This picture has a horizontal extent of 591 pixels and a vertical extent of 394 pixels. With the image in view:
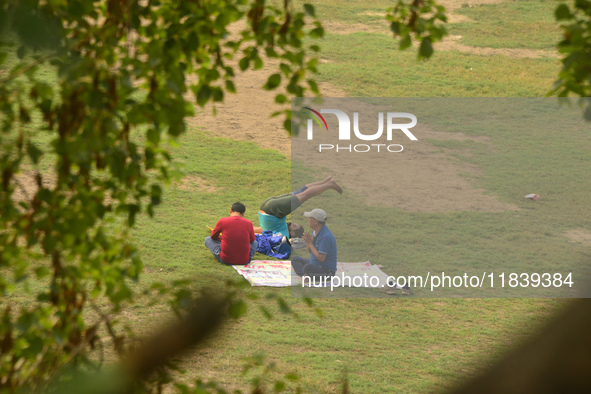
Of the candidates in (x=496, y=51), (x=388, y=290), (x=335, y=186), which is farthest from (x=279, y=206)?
(x=496, y=51)

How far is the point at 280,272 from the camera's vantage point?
816cm

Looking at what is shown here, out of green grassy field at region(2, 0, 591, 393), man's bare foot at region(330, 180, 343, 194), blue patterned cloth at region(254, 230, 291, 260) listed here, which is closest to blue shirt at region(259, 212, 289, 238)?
blue patterned cloth at region(254, 230, 291, 260)

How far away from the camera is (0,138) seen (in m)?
1.83

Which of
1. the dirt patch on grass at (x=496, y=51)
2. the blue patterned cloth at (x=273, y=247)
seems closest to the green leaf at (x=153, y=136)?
the blue patterned cloth at (x=273, y=247)

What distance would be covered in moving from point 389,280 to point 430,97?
9564 millimetres

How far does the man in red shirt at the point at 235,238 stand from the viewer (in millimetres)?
8039

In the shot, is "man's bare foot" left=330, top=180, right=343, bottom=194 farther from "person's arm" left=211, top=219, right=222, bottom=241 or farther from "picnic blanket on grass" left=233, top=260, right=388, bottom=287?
"person's arm" left=211, top=219, right=222, bottom=241

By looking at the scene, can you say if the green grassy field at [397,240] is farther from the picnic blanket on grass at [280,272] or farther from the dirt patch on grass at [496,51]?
the dirt patch on grass at [496,51]

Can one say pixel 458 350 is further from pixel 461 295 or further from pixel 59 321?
pixel 59 321

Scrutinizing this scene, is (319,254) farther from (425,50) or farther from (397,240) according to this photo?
(425,50)

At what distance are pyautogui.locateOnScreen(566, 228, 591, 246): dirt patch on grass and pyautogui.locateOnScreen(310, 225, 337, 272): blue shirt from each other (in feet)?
15.4

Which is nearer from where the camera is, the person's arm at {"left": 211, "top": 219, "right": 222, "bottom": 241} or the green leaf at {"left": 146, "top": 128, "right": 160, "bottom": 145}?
the green leaf at {"left": 146, "top": 128, "right": 160, "bottom": 145}

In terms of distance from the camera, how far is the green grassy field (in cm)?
618

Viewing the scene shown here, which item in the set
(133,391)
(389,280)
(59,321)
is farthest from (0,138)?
(389,280)
